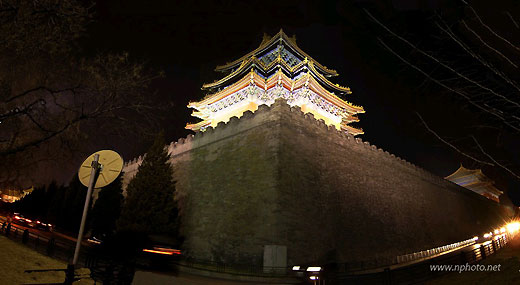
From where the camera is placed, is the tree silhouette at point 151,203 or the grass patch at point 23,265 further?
the tree silhouette at point 151,203

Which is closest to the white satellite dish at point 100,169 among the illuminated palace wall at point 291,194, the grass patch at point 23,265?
the grass patch at point 23,265

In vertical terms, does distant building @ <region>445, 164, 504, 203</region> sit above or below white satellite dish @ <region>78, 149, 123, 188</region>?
above

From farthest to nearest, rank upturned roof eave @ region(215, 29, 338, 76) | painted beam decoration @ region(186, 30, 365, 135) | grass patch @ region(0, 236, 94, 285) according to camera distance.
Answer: upturned roof eave @ region(215, 29, 338, 76)
painted beam decoration @ region(186, 30, 365, 135)
grass patch @ region(0, 236, 94, 285)

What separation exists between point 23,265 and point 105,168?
4675 millimetres

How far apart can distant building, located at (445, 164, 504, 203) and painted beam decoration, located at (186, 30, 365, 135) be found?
86.2 feet

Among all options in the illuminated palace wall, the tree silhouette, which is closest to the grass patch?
the tree silhouette

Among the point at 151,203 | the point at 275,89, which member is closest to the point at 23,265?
the point at 151,203

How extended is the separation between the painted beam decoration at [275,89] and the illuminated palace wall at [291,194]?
192 inches

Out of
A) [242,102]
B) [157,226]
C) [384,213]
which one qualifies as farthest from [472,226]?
[157,226]

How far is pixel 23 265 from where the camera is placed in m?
6.58

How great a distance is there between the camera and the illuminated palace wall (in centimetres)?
1148

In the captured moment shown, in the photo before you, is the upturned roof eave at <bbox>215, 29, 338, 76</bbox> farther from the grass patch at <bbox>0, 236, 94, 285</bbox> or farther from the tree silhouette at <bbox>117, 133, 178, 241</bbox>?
the grass patch at <bbox>0, 236, 94, 285</bbox>

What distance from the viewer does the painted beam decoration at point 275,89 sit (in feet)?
65.0

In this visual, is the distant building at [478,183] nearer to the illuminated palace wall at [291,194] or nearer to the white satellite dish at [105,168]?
the illuminated palace wall at [291,194]
